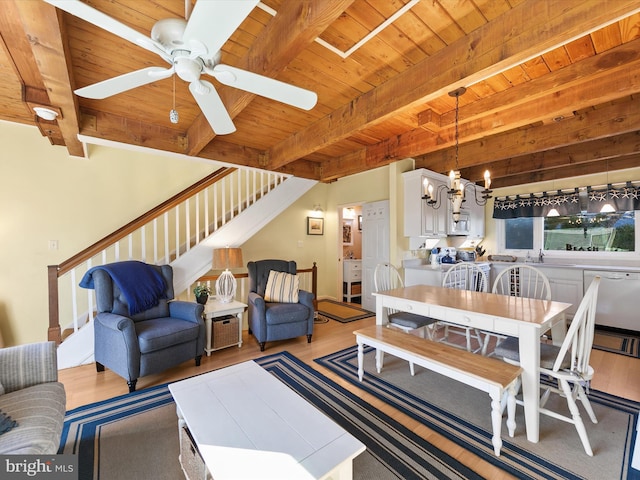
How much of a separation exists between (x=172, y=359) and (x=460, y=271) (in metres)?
3.73

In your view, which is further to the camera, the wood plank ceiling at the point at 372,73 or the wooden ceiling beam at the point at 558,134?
the wooden ceiling beam at the point at 558,134

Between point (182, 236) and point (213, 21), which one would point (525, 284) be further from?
point (182, 236)

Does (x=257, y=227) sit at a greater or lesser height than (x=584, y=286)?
greater

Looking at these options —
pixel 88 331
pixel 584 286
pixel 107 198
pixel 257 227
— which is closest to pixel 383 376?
pixel 257 227

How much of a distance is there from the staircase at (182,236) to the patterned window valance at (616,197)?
4344 mm

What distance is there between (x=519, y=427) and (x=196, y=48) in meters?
2.99

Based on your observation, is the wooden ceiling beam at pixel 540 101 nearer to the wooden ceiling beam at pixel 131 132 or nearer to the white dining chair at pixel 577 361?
the white dining chair at pixel 577 361

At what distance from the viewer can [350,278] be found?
5516 mm

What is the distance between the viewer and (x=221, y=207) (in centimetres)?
404

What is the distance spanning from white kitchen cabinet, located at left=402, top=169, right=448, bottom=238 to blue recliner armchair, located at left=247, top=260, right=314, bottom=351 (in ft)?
6.06

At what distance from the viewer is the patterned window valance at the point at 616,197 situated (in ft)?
12.6

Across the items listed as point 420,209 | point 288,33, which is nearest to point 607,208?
point 420,209

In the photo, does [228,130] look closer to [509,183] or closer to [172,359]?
[172,359]

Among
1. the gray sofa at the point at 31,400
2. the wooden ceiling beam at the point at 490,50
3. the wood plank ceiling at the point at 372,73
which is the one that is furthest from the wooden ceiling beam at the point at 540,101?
the gray sofa at the point at 31,400
